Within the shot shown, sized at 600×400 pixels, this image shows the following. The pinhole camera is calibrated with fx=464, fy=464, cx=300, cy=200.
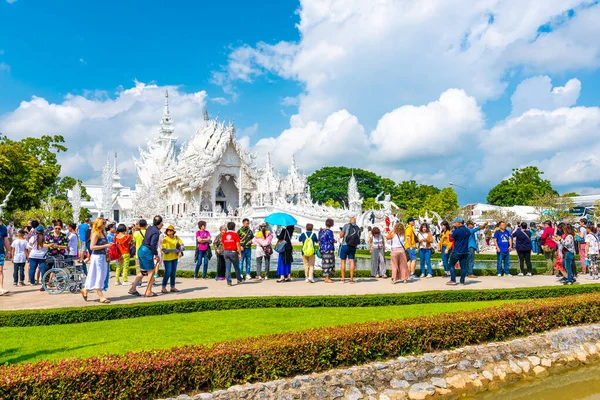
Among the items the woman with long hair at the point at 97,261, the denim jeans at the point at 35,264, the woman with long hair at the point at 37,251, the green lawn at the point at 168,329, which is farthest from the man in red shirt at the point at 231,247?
the denim jeans at the point at 35,264

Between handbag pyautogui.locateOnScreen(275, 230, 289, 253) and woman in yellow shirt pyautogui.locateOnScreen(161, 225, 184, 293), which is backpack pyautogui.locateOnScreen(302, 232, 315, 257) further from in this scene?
woman in yellow shirt pyautogui.locateOnScreen(161, 225, 184, 293)

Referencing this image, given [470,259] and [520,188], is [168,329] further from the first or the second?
[520,188]

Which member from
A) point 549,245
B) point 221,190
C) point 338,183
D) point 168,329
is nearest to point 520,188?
point 338,183

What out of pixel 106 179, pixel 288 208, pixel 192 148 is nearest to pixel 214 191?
pixel 192 148

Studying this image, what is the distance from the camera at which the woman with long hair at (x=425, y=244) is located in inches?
552

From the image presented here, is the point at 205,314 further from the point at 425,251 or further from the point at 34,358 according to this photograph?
the point at 425,251

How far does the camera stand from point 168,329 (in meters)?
7.84

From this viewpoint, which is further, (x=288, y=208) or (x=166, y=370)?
(x=288, y=208)

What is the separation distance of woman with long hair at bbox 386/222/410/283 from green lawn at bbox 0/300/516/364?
10.1 ft

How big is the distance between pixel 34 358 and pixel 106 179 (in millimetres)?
58459

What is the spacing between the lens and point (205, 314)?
359 inches

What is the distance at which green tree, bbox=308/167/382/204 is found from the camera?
70.2m

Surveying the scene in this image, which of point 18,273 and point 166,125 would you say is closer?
point 18,273

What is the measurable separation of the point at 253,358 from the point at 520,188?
76494 mm
